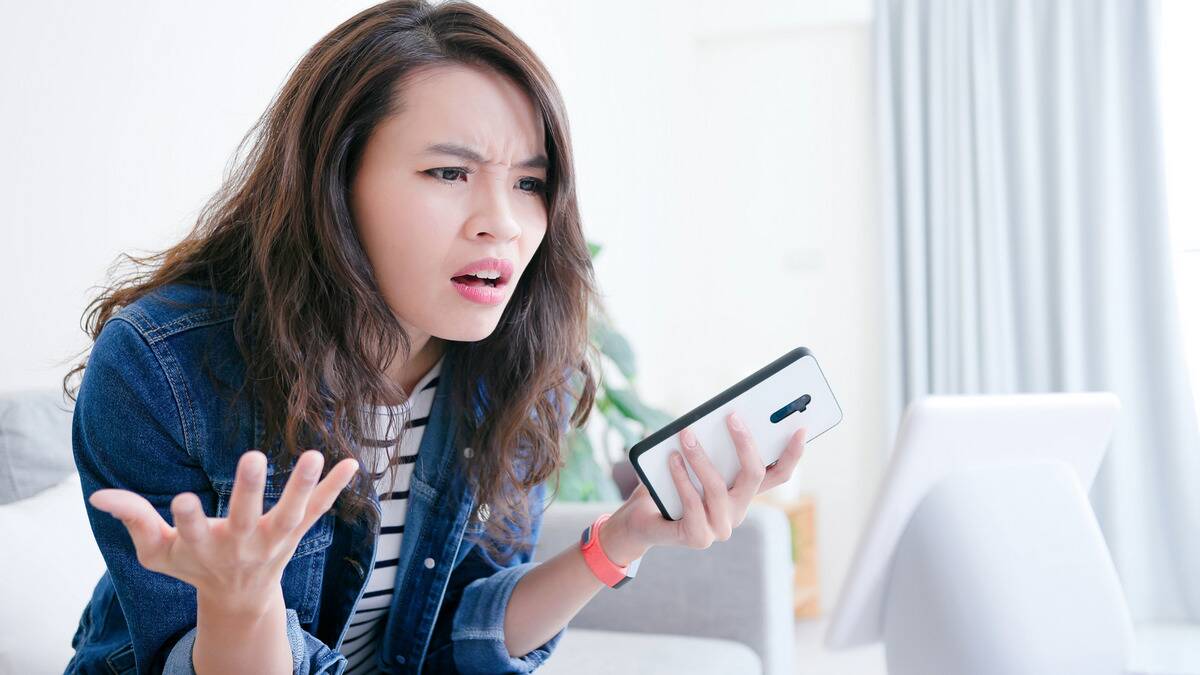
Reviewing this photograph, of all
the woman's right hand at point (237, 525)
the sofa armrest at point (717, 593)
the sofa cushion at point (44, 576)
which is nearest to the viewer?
the woman's right hand at point (237, 525)

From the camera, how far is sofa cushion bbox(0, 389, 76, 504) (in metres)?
1.16

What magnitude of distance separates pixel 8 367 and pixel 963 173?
2.97m

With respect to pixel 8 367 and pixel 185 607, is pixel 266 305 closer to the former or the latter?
pixel 185 607

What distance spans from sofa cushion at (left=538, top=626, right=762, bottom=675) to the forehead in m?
0.81

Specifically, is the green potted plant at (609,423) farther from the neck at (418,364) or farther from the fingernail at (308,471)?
the fingernail at (308,471)


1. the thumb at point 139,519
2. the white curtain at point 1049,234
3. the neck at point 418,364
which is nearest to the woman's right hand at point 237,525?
the thumb at point 139,519

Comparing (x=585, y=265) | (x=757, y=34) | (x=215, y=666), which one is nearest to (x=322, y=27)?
(x=585, y=265)

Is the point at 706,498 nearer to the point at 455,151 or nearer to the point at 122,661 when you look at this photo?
the point at 455,151

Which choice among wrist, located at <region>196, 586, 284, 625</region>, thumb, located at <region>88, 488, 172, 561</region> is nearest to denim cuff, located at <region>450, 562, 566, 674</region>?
wrist, located at <region>196, 586, 284, 625</region>

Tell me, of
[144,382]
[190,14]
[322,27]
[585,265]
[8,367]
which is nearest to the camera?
[144,382]

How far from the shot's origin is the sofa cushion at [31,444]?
116 cm

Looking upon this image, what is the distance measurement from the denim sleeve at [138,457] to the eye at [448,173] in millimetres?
279

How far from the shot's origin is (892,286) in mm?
3498

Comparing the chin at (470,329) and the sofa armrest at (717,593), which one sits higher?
the chin at (470,329)
